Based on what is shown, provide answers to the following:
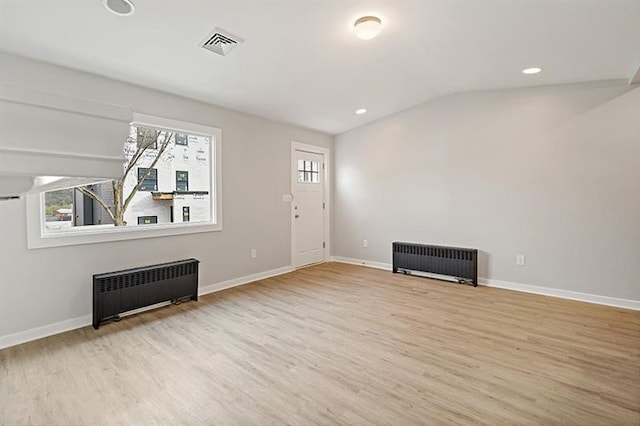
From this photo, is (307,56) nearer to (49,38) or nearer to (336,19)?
(336,19)

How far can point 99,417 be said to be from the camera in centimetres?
176

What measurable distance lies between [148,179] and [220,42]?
186 cm

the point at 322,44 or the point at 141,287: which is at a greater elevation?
the point at 322,44

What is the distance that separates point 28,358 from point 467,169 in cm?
517

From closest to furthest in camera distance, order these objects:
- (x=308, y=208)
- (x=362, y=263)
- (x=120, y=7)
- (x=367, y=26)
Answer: (x=120, y=7) < (x=367, y=26) < (x=308, y=208) < (x=362, y=263)

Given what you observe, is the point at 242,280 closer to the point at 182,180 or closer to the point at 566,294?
the point at 182,180

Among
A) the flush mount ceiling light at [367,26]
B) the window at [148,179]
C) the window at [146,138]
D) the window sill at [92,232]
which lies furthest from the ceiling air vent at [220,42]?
the window sill at [92,232]

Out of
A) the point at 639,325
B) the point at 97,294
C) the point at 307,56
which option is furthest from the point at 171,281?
the point at 639,325

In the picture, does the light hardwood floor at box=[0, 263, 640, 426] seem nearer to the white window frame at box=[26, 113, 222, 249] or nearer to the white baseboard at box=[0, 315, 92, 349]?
the white baseboard at box=[0, 315, 92, 349]

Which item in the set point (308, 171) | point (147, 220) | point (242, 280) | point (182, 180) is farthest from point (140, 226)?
point (308, 171)

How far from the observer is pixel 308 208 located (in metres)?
5.61

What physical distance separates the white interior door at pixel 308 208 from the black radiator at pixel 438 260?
1.47 meters

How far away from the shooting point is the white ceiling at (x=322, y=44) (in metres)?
2.30

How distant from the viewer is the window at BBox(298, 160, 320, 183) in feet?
18.0
